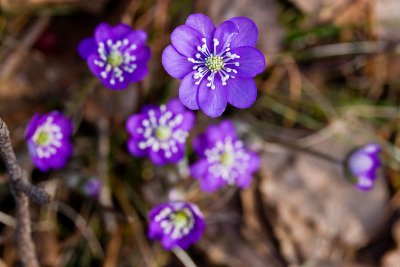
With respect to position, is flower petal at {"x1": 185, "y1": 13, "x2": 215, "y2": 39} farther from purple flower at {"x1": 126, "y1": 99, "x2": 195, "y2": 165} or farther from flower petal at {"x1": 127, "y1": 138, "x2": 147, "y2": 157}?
flower petal at {"x1": 127, "y1": 138, "x2": 147, "y2": 157}

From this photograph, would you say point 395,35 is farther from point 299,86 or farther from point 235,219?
point 235,219

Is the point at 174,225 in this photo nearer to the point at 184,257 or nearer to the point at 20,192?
the point at 184,257

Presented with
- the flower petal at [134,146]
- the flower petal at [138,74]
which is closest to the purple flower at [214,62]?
the flower petal at [138,74]

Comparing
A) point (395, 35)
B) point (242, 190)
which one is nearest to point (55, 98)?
point (242, 190)

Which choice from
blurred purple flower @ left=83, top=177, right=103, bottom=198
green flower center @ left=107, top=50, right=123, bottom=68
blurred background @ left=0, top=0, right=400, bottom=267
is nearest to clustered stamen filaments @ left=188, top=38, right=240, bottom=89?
green flower center @ left=107, top=50, right=123, bottom=68

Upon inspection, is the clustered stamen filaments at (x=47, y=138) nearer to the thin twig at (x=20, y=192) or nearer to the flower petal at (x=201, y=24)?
the thin twig at (x=20, y=192)

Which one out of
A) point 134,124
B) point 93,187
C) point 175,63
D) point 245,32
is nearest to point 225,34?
point 245,32

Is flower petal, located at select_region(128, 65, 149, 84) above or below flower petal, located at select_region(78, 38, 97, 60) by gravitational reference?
below
